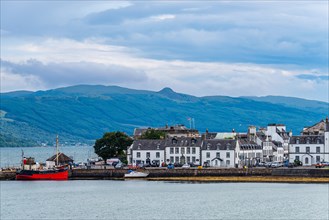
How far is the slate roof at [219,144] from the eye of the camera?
106 metres

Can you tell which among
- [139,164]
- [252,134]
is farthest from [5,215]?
[252,134]

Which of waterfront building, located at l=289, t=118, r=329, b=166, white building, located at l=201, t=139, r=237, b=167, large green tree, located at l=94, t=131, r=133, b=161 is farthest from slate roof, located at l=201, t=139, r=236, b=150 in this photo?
large green tree, located at l=94, t=131, r=133, b=161

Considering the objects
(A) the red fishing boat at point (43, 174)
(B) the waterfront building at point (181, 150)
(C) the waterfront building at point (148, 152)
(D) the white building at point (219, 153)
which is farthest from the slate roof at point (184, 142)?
(A) the red fishing boat at point (43, 174)

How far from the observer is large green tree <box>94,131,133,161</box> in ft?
380

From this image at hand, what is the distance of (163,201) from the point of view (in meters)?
71.2

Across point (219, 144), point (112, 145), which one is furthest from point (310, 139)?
point (112, 145)

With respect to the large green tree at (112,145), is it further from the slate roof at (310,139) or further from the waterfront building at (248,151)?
the slate roof at (310,139)

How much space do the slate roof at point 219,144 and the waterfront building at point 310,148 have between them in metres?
9.11

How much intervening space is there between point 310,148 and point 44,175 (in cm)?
3634

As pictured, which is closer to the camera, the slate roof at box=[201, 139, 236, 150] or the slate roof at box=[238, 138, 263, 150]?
the slate roof at box=[201, 139, 236, 150]

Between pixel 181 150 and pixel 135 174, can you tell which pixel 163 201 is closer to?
pixel 135 174

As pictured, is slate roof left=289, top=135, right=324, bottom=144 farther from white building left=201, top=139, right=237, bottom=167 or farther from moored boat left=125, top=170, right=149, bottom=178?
moored boat left=125, top=170, right=149, bottom=178

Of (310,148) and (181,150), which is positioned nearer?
(181,150)

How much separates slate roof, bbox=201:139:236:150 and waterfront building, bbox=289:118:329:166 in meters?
9.11
